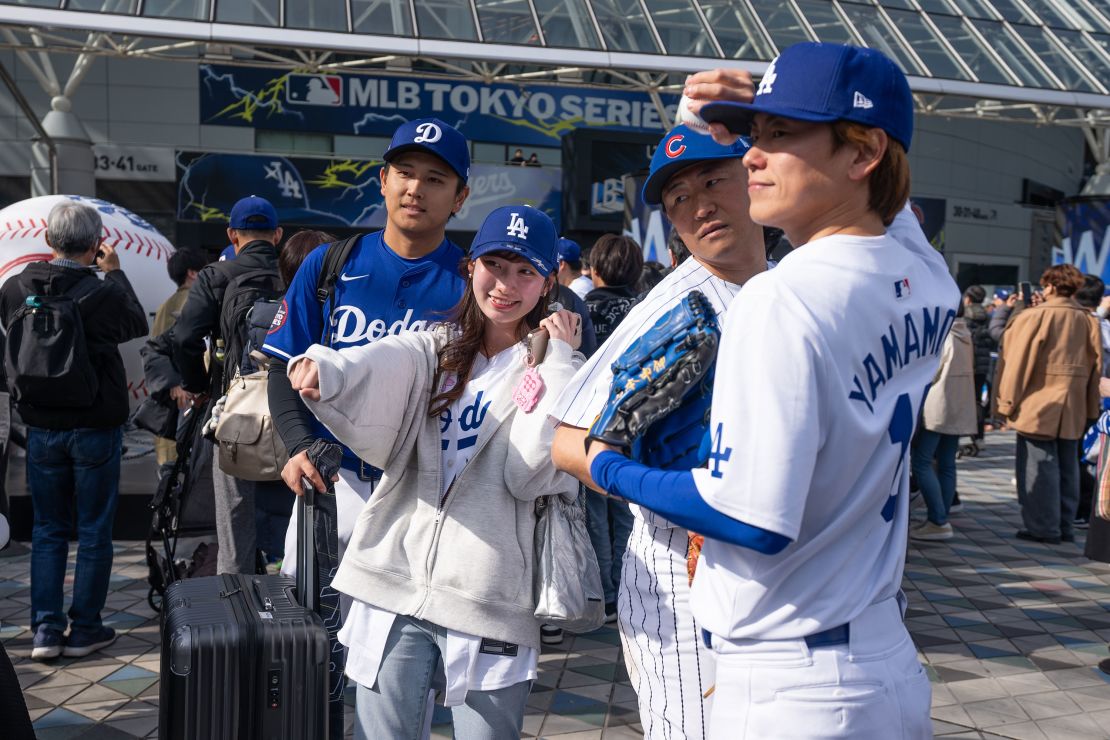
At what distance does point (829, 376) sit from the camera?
138 centimetres

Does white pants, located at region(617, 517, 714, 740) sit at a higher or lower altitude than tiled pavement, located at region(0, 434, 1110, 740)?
higher

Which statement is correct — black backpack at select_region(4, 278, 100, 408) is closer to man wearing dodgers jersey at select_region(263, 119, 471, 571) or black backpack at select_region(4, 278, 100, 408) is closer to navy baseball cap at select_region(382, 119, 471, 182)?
man wearing dodgers jersey at select_region(263, 119, 471, 571)

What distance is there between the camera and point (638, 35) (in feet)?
51.3

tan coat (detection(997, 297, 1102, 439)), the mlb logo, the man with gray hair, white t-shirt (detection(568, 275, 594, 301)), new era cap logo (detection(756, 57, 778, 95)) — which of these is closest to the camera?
new era cap logo (detection(756, 57, 778, 95))

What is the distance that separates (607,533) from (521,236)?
329cm

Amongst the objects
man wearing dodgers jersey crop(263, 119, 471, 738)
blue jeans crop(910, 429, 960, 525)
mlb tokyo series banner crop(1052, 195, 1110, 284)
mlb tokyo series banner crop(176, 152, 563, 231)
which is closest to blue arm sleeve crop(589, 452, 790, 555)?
man wearing dodgers jersey crop(263, 119, 471, 738)

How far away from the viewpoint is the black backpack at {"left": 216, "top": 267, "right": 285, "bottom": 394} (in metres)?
4.43

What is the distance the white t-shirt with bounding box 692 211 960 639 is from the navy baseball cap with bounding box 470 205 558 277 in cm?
103

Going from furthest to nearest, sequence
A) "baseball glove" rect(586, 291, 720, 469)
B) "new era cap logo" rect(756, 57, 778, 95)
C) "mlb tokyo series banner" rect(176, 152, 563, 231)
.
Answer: "mlb tokyo series banner" rect(176, 152, 563, 231)
"baseball glove" rect(586, 291, 720, 469)
"new era cap logo" rect(756, 57, 778, 95)

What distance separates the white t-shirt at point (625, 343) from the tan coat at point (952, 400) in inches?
237

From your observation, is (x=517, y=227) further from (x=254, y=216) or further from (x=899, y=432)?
(x=254, y=216)

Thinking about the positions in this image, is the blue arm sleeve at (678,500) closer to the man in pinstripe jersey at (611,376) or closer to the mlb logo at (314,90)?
the man in pinstripe jersey at (611,376)

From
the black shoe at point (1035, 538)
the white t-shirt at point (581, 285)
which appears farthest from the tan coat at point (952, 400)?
the white t-shirt at point (581, 285)

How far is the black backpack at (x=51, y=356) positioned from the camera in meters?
4.52
